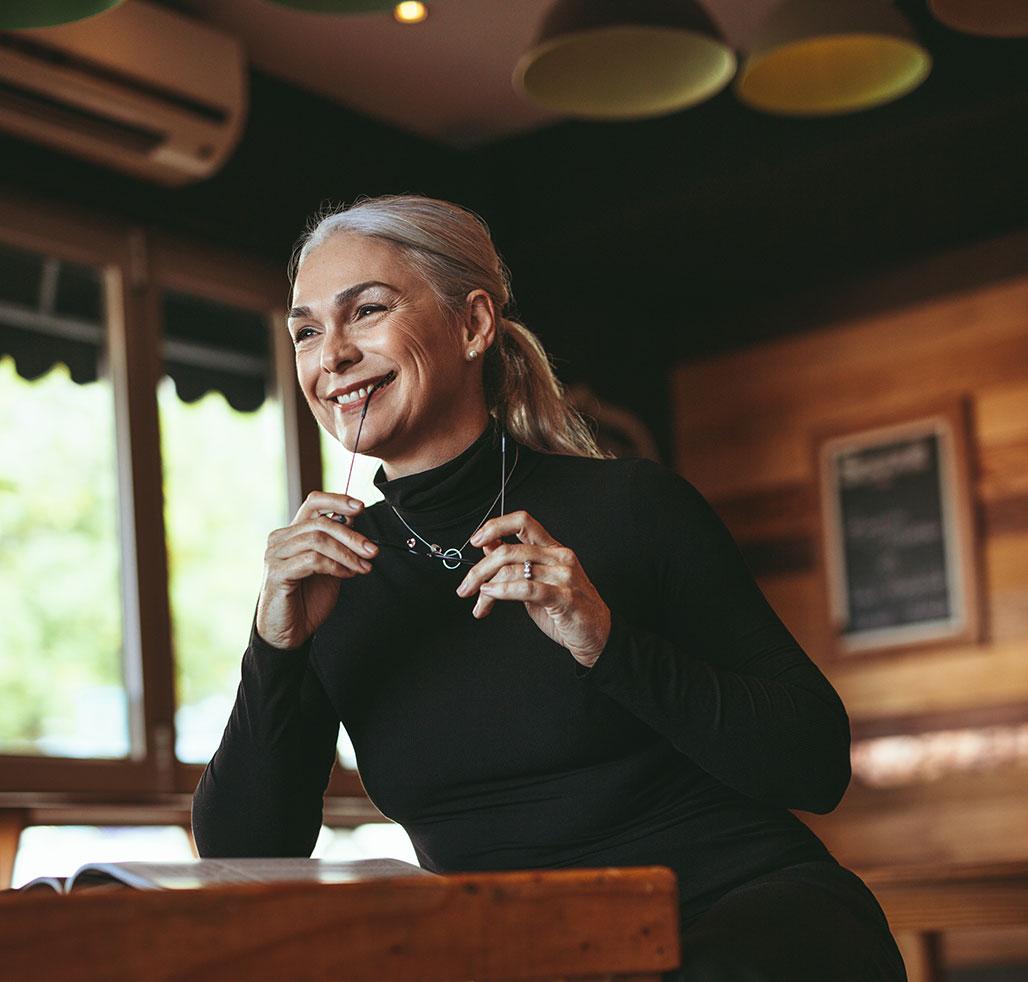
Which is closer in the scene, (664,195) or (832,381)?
(664,195)

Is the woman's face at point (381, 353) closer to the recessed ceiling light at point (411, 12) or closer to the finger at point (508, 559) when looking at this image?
the finger at point (508, 559)

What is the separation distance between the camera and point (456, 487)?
72.9 inches

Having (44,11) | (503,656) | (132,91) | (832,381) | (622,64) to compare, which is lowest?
(503,656)


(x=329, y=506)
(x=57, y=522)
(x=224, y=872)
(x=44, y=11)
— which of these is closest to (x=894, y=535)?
(x=57, y=522)

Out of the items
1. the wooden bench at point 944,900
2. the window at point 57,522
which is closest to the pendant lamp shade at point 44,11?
the window at point 57,522

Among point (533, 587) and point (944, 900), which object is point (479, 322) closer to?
point (533, 587)

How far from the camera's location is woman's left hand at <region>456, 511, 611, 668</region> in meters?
1.36

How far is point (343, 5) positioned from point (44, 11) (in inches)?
18.7

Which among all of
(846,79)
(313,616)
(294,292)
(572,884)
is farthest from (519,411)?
(846,79)

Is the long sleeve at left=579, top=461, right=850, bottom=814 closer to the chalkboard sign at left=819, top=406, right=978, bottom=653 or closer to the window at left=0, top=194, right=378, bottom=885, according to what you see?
the window at left=0, top=194, right=378, bottom=885

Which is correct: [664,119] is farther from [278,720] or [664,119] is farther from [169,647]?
[278,720]

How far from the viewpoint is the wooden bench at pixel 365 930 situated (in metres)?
0.89

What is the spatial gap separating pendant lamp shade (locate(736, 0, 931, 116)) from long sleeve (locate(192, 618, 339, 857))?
2.21 meters

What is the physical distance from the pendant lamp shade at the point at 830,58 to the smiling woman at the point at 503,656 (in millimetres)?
1695
